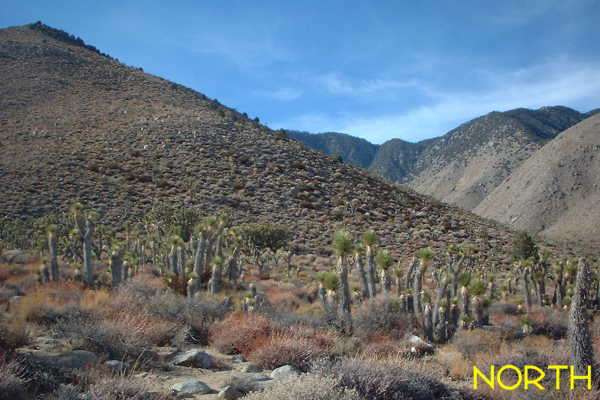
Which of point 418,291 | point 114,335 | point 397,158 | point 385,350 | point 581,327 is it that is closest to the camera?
point 114,335

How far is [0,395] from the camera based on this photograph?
4902 millimetres

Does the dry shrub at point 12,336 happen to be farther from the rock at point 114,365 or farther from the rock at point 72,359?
the rock at point 114,365

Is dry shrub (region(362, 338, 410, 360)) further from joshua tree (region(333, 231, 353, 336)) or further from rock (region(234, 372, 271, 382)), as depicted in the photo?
rock (region(234, 372, 271, 382))

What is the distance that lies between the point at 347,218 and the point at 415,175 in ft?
404

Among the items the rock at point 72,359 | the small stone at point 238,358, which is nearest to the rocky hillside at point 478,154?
the small stone at point 238,358

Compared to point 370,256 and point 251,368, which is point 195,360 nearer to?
point 251,368

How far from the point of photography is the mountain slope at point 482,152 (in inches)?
4272

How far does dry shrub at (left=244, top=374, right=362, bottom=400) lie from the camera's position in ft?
16.1

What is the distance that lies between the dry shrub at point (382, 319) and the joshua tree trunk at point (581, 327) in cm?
478

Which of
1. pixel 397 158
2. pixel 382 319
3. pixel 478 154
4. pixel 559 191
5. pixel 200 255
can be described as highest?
pixel 397 158

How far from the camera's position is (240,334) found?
9.04 metres

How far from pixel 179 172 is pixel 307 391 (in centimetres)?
4166

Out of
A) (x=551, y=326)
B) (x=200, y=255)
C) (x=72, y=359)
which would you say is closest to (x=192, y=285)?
(x=200, y=255)

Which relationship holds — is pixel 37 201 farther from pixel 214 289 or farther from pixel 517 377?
pixel 517 377
